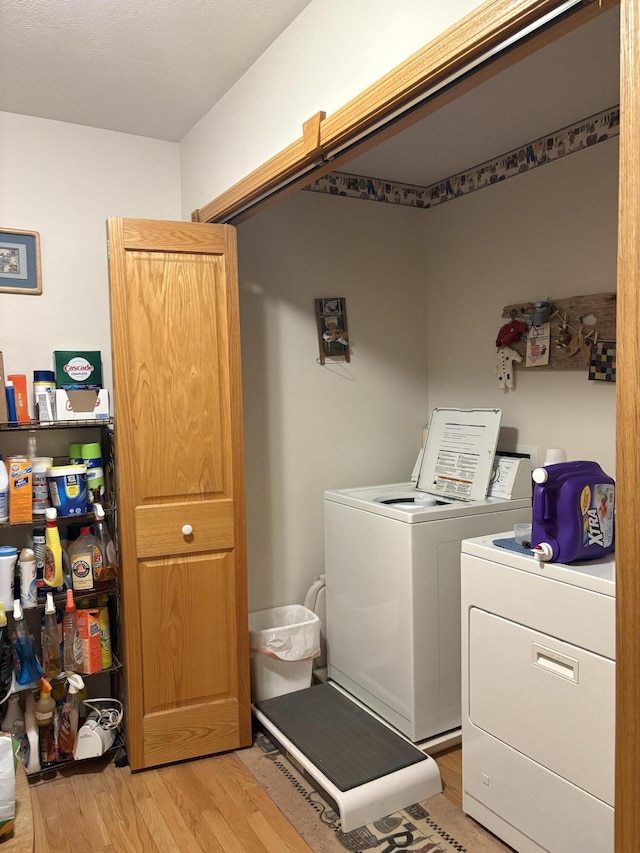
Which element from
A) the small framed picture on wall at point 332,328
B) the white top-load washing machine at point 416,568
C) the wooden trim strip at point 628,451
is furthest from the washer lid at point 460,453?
the wooden trim strip at point 628,451

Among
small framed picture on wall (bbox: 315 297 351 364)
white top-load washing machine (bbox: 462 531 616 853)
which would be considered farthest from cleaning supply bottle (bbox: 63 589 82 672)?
small framed picture on wall (bbox: 315 297 351 364)

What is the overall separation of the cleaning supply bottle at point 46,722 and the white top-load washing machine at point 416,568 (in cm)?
124

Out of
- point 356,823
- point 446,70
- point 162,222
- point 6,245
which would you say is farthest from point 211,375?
point 356,823

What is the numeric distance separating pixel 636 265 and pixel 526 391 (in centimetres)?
195

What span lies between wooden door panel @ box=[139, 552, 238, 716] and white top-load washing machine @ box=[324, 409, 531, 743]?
0.59 m

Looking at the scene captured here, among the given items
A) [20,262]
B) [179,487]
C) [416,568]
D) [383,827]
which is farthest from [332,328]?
[383,827]

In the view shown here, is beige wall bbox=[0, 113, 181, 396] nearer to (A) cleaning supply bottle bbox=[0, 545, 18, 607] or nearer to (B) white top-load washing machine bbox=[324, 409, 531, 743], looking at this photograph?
(A) cleaning supply bottle bbox=[0, 545, 18, 607]

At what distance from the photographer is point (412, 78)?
1472 millimetres

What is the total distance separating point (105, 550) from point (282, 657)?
889 millimetres

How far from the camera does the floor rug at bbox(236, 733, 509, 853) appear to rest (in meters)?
2.08

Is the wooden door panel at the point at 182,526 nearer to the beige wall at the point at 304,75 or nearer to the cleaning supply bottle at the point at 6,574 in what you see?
the cleaning supply bottle at the point at 6,574

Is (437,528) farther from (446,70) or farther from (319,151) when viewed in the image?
(446,70)

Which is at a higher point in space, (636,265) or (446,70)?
(446,70)

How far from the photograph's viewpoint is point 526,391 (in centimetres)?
297
